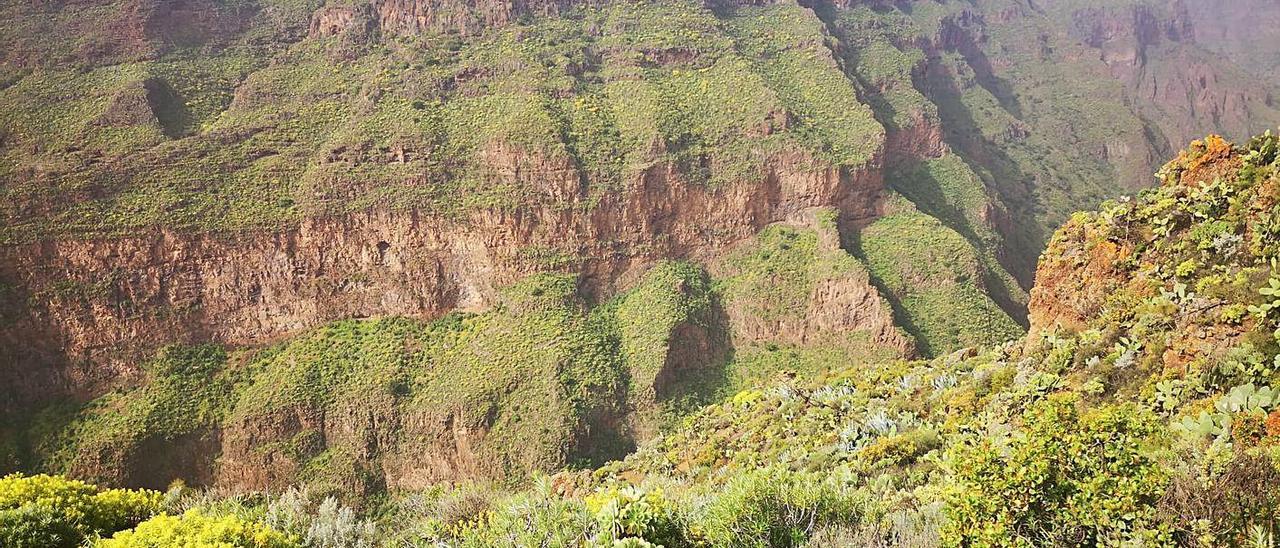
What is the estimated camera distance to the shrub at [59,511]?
11.3 m

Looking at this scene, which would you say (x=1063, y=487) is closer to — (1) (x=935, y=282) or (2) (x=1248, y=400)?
(2) (x=1248, y=400)

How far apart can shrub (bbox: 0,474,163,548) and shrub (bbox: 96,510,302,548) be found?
1.42 meters

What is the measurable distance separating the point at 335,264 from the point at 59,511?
1263 inches

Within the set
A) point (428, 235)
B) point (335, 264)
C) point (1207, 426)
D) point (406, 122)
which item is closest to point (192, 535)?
point (1207, 426)

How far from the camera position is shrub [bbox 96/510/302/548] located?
1057 cm

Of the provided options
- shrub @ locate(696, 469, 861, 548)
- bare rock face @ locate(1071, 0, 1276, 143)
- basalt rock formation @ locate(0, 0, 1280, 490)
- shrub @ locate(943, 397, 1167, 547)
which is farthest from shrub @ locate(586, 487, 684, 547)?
bare rock face @ locate(1071, 0, 1276, 143)

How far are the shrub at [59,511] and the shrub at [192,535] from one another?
142 cm

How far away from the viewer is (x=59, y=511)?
1219 cm

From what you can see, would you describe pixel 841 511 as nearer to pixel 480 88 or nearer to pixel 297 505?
pixel 297 505

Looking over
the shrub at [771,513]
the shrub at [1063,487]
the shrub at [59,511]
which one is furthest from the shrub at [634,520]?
the shrub at [59,511]

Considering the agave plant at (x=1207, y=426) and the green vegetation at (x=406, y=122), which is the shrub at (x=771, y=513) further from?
the green vegetation at (x=406, y=122)

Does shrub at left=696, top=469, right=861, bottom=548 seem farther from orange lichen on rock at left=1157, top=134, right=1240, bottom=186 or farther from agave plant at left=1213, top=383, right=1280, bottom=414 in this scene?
orange lichen on rock at left=1157, top=134, right=1240, bottom=186

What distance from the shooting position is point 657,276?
151 feet

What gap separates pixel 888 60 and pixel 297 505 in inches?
2977
